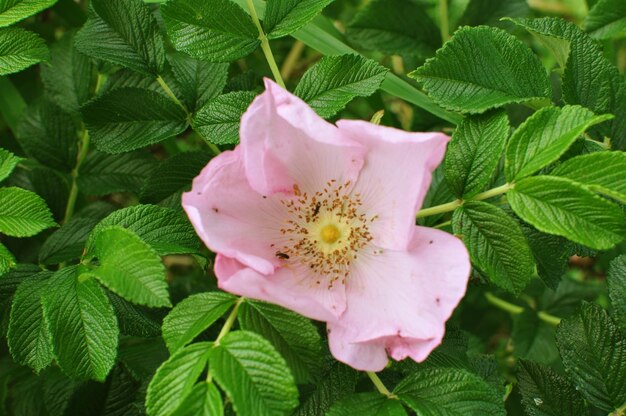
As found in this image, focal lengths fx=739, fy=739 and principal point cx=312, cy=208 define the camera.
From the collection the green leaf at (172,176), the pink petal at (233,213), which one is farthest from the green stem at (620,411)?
the green leaf at (172,176)

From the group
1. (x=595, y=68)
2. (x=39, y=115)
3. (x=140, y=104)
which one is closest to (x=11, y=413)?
(x=39, y=115)

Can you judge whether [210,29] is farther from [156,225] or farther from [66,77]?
[66,77]

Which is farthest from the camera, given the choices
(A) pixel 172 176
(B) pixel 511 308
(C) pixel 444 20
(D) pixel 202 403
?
(B) pixel 511 308

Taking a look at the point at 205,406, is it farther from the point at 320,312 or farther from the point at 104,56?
the point at 104,56

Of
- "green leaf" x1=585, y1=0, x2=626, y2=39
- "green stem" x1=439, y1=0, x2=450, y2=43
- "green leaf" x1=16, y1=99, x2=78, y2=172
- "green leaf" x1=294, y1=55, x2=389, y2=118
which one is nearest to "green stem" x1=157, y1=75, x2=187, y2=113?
"green leaf" x1=294, y1=55, x2=389, y2=118

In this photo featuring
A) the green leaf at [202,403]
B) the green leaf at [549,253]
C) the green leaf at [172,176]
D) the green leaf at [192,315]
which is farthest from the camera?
the green leaf at [172,176]

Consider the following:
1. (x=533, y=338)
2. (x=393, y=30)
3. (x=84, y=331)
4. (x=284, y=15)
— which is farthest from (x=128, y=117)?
(x=533, y=338)

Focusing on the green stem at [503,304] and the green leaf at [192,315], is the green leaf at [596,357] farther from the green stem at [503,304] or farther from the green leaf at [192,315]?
the green stem at [503,304]

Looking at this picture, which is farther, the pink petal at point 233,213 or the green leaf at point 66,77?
the green leaf at point 66,77

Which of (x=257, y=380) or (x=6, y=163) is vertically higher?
(x=6, y=163)
